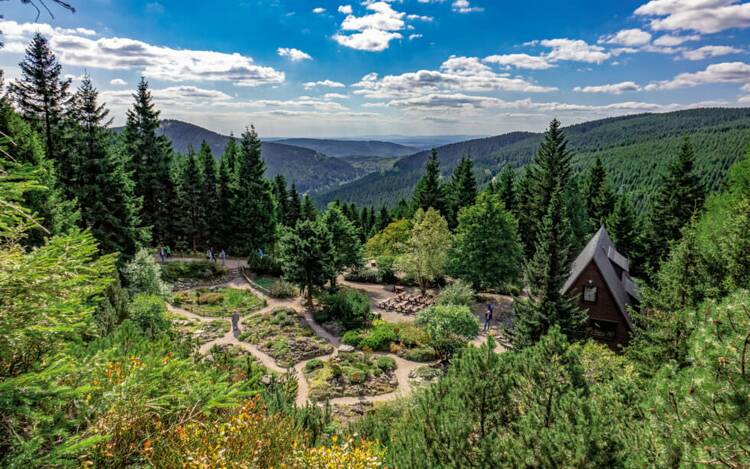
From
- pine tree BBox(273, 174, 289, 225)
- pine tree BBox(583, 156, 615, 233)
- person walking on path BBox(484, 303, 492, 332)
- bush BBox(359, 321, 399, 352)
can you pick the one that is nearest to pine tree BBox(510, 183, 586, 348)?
person walking on path BBox(484, 303, 492, 332)

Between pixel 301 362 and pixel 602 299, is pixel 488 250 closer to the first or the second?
Result: pixel 602 299

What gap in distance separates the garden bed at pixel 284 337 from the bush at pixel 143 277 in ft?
18.5

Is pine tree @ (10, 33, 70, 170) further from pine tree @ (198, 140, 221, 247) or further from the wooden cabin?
the wooden cabin

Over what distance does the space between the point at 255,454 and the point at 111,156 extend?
2862 cm

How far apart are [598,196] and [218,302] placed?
141 feet

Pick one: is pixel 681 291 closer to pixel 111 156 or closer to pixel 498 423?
pixel 498 423

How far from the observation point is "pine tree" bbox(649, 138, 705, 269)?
109 feet

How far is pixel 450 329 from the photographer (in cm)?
1964

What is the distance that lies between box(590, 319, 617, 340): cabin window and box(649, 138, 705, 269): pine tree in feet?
54.2

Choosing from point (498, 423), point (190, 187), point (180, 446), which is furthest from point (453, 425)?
point (190, 187)

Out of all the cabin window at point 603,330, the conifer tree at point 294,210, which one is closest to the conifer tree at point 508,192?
the cabin window at point 603,330

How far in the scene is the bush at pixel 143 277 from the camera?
2264 cm

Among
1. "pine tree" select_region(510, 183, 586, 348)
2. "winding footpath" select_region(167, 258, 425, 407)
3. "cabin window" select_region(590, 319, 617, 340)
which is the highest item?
"pine tree" select_region(510, 183, 586, 348)

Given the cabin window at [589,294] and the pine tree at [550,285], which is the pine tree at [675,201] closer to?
the cabin window at [589,294]
